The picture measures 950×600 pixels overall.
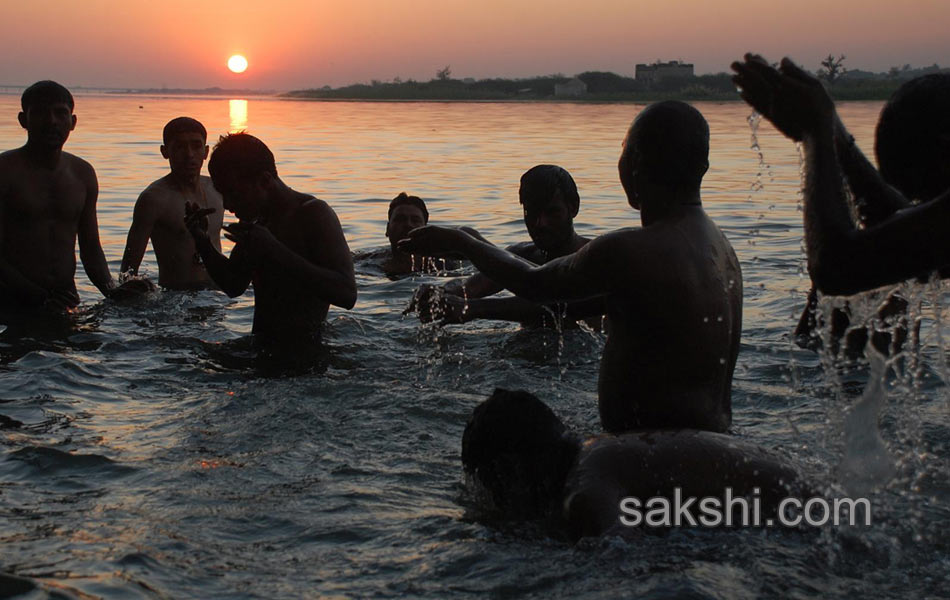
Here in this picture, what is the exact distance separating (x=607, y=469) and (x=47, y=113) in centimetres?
517

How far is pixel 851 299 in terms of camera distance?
155 inches

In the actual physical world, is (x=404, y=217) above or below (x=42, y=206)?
below

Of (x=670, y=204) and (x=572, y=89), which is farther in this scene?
(x=572, y=89)

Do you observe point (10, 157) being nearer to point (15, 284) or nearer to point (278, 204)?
point (15, 284)

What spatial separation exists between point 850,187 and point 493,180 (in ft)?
46.8

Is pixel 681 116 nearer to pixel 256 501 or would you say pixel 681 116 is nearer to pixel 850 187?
pixel 850 187

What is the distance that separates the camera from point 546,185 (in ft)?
19.9

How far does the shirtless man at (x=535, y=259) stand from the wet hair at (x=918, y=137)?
112 inches

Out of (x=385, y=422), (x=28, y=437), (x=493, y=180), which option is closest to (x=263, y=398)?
(x=385, y=422)

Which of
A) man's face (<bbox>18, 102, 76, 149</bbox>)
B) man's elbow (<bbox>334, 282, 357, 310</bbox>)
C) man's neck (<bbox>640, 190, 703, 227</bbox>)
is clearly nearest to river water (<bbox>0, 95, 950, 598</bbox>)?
man's elbow (<bbox>334, 282, 357, 310</bbox>)

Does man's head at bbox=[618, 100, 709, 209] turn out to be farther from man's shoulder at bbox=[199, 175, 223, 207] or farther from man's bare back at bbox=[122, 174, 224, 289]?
man's shoulder at bbox=[199, 175, 223, 207]

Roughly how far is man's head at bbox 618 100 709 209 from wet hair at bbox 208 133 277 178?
2513 mm

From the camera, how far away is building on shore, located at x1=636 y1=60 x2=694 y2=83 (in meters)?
93.2

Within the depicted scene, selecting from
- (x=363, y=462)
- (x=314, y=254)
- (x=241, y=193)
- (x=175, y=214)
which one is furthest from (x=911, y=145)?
(x=175, y=214)
